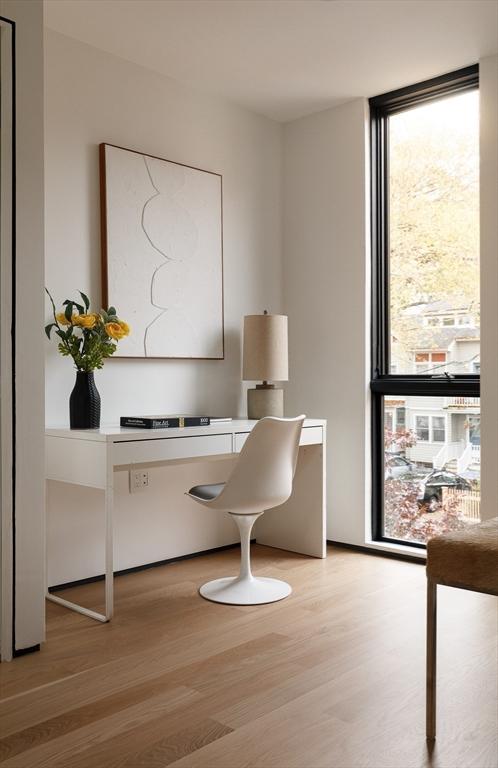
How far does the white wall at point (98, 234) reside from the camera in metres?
3.07

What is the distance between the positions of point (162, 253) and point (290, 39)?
3.76ft

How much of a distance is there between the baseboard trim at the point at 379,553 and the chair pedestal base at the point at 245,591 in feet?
2.43

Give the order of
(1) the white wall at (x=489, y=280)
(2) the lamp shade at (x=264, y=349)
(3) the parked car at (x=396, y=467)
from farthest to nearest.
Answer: (3) the parked car at (x=396, y=467) < (2) the lamp shade at (x=264, y=349) < (1) the white wall at (x=489, y=280)

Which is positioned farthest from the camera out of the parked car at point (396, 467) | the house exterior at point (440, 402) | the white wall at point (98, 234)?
the parked car at point (396, 467)

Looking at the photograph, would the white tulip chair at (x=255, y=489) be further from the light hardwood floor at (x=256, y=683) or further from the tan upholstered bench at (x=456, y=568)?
the tan upholstered bench at (x=456, y=568)

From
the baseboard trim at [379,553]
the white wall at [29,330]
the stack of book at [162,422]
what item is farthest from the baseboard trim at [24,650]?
the baseboard trim at [379,553]

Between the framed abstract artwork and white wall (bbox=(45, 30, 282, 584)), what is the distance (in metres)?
0.07

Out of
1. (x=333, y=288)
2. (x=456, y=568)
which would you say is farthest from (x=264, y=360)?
(x=456, y=568)

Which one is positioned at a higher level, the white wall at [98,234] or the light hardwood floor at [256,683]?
the white wall at [98,234]

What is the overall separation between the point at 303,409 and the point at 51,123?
6.61 feet

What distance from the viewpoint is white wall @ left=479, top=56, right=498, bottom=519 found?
323 centimetres

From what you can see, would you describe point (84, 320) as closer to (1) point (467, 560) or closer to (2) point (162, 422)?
(2) point (162, 422)

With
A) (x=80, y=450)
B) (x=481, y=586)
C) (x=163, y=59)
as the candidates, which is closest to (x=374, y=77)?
(x=163, y=59)

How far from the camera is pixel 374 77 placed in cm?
350
